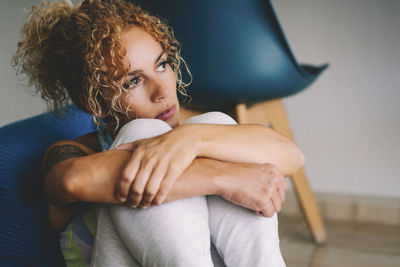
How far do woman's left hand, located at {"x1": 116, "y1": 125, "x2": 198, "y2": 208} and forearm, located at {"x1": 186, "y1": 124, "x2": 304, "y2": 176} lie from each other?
0.03 meters

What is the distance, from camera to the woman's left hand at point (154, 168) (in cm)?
50

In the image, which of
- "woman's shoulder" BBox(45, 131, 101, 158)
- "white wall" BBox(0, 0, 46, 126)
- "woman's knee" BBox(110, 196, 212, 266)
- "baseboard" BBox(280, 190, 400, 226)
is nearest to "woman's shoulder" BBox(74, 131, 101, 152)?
"woman's shoulder" BBox(45, 131, 101, 158)

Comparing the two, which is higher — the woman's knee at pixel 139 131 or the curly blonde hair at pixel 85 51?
the curly blonde hair at pixel 85 51

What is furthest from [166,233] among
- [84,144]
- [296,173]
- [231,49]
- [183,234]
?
[296,173]

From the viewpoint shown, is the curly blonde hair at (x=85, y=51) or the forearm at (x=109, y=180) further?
the curly blonde hair at (x=85, y=51)

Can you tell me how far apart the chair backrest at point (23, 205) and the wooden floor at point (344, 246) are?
0.88 m

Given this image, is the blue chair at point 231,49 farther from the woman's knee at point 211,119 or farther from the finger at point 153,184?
the finger at point 153,184

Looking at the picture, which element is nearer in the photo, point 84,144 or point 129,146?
point 129,146

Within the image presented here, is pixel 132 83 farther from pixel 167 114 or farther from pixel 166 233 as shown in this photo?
pixel 166 233

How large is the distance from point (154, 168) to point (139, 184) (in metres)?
0.03

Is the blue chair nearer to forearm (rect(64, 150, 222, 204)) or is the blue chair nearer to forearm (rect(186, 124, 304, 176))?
forearm (rect(186, 124, 304, 176))

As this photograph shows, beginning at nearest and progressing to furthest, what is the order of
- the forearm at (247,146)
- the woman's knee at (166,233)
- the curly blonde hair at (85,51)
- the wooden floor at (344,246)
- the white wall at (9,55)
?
the woman's knee at (166,233)
the forearm at (247,146)
the curly blonde hair at (85,51)
the wooden floor at (344,246)
the white wall at (9,55)

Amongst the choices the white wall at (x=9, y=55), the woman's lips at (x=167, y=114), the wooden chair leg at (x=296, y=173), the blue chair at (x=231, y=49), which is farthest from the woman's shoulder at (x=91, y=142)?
the white wall at (x=9, y=55)

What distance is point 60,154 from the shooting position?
0.62 m
